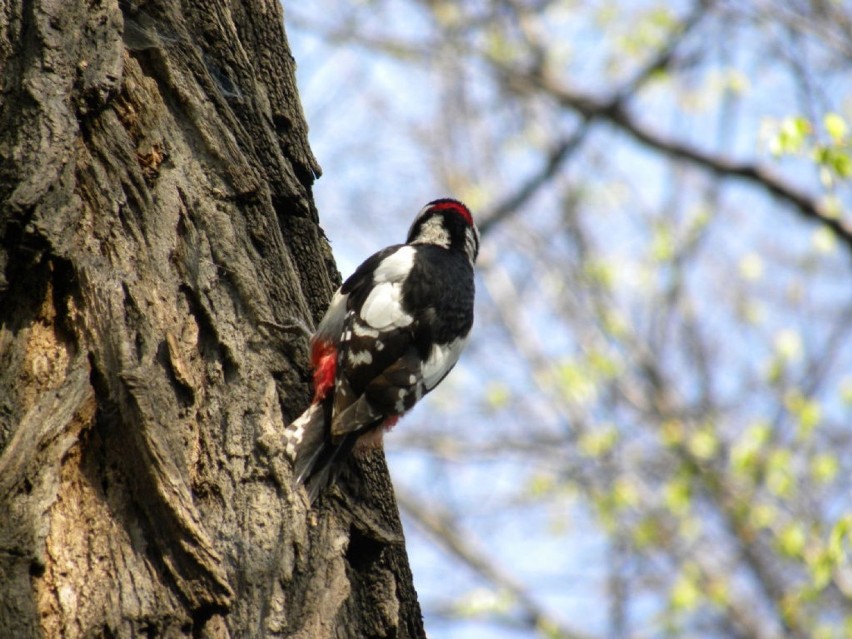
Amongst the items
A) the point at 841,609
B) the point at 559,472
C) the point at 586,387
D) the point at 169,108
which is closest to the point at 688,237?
the point at 586,387

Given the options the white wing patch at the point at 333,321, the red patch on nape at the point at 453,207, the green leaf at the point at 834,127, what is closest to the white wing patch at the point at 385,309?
the white wing patch at the point at 333,321

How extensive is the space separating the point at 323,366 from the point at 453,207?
6.44 feet

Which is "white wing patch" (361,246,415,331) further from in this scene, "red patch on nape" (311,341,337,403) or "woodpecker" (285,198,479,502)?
"red patch on nape" (311,341,337,403)

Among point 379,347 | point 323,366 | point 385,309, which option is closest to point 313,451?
point 323,366

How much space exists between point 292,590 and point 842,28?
330 inches

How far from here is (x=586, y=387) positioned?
39.3 feet

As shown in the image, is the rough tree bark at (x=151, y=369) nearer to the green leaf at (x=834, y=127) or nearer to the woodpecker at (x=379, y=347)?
the woodpecker at (x=379, y=347)

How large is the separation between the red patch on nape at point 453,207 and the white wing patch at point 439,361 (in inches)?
39.7

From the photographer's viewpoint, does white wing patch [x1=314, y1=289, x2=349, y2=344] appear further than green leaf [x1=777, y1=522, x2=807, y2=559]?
No

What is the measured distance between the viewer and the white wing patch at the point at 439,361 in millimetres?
3801

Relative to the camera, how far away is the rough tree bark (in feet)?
7.16

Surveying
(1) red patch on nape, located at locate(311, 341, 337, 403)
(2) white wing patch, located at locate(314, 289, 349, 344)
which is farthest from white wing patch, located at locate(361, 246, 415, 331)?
(1) red patch on nape, located at locate(311, 341, 337, 403)

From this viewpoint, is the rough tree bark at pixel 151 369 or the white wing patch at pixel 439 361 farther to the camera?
the white wing patch at pixel 439 361

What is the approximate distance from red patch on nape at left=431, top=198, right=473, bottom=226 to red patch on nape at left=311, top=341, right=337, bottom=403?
5.77ft
